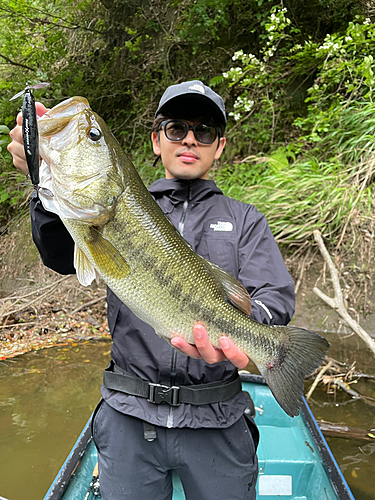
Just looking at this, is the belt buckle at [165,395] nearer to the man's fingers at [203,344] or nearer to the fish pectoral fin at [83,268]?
the man's fingers at [203,344]

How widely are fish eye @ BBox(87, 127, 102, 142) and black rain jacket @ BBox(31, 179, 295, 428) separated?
1.34ft

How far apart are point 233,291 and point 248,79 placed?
18.1 ft

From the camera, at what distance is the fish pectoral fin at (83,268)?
4.99 ft

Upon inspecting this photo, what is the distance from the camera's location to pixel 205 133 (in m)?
2.00

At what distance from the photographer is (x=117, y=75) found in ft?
28.5

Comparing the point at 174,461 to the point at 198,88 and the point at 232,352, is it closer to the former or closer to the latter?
the point at 232,352

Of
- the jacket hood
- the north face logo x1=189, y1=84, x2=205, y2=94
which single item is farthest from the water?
the north face logo x1=189, y1=84, x2=205, y2=94

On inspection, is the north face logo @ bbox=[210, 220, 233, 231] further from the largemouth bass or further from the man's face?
the largemouth bass

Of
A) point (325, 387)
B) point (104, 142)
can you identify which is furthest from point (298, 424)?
point (104, 142)

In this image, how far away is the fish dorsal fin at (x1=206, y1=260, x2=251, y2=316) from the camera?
1561mm

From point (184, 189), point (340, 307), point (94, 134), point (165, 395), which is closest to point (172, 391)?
point (165, 395)

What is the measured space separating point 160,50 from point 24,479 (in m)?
8.59

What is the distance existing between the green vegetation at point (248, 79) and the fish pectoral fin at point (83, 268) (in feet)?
13.8

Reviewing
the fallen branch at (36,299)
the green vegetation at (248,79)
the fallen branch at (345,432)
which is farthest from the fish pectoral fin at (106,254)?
the fallen branch at (36,299)
